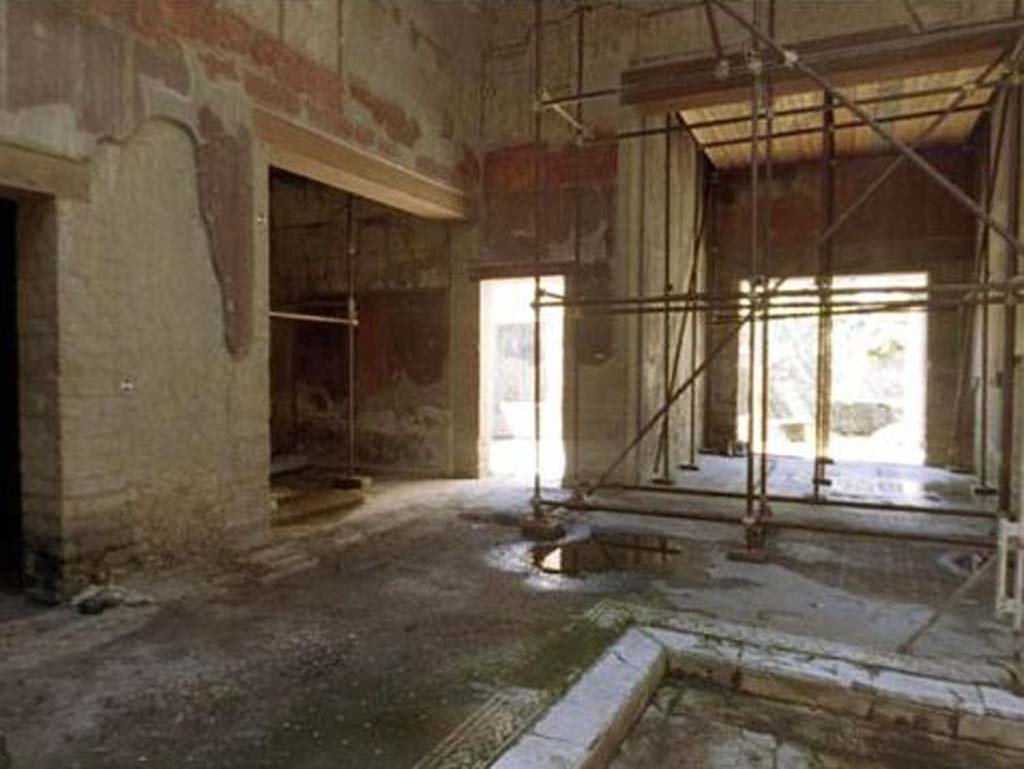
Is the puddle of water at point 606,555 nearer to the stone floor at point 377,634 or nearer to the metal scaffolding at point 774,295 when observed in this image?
the stone floor at point 377,634

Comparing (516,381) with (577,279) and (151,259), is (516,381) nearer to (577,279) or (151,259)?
(577,279)

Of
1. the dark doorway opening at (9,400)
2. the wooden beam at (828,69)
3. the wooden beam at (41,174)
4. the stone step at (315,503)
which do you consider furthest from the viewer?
the stone step at (315,503)

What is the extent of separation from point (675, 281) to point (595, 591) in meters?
4.85

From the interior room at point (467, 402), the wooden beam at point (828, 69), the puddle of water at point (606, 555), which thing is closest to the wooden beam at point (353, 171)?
the interior room at point (467, 402)

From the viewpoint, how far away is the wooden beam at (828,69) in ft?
17.1

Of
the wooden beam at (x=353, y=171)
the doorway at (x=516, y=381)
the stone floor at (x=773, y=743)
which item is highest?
the wooden beam at (x=353, y=171)

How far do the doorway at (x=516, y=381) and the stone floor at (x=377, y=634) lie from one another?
2758 mm

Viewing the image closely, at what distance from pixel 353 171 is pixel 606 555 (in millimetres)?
3753

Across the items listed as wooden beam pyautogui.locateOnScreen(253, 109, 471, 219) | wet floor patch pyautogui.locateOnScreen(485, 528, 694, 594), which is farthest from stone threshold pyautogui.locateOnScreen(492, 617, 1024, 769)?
wooden beam pyautogui.locateOnScreen(253, 109, 471, 219)

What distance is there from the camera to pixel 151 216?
3.95m

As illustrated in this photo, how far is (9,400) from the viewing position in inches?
178

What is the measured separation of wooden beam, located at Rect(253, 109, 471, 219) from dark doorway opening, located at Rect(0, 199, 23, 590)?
175cm

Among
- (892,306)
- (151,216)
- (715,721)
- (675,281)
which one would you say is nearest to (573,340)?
(675,281)

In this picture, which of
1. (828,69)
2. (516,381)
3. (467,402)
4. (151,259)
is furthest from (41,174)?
(516,381)
